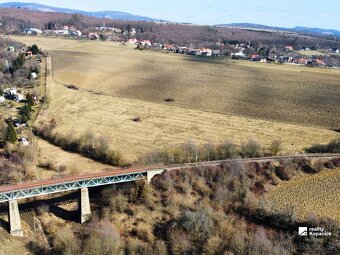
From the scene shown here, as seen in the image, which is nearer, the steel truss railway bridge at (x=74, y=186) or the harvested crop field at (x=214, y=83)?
the steel truss railway bridge at (x=74, y=186)

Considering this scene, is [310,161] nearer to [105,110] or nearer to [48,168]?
[48,168]

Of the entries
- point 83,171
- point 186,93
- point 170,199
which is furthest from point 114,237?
point 186,93

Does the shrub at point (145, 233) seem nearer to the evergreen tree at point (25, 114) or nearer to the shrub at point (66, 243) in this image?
the shrub at point (66, 243)

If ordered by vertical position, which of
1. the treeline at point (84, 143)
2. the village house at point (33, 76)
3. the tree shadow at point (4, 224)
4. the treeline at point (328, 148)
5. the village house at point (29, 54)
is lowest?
the tree shadow at point (4, 224)

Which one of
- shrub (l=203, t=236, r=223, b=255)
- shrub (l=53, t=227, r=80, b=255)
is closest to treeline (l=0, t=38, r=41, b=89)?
shrub (l=53, t=227, r=80, b=255)

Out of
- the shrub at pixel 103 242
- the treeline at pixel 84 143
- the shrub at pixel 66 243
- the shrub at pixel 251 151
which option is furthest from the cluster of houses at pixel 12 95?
the shrub at pixel 103 242

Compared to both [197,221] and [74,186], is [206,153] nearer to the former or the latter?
[197,221]

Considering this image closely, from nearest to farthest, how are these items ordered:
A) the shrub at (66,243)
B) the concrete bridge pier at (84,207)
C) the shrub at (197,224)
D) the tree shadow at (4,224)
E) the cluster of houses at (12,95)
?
the shrub at (66,243) < the shrub at (197,224) < the tree shadow at (4,224) < the concrete bridge pier at (84,207) < the cluster of houses at (12,95)
